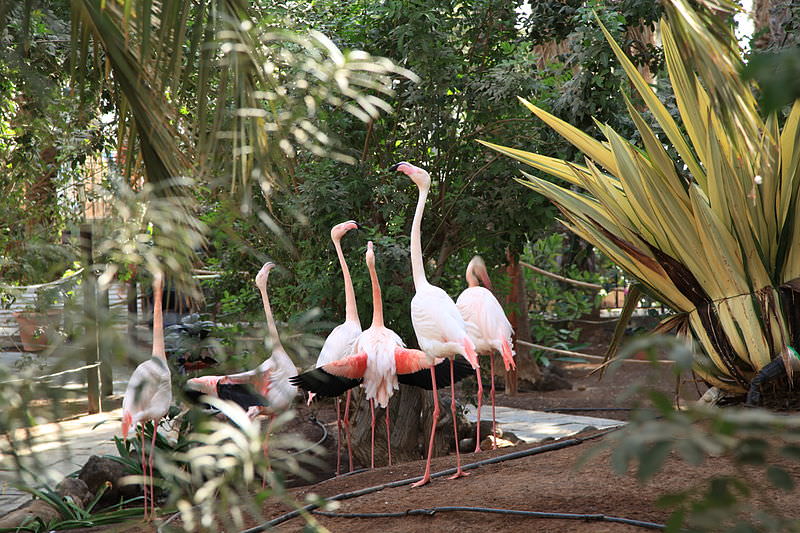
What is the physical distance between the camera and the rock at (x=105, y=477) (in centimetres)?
465

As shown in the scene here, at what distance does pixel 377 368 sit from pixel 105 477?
74.7 inches

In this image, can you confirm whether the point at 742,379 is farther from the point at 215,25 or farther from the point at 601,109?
the point at 215,25

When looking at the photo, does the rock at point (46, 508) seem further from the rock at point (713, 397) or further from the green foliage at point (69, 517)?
the rock at point (713, 397)

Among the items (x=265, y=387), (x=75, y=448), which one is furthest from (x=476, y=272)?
(x=75, y=448)

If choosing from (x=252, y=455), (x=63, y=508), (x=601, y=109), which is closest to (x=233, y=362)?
(x=252, y=455)

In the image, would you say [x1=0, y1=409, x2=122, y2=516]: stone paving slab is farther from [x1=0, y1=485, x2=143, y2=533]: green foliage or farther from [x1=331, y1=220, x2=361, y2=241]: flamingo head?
[x1=331, y1=220, x2=361, y2=241]: flamingo head

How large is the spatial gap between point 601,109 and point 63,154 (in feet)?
11.3

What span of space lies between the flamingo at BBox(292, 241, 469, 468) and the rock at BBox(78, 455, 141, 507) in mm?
1549

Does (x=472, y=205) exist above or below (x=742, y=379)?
above

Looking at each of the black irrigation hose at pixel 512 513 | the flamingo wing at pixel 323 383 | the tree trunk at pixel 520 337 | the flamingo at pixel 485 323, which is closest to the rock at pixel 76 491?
the flamingo wing at pixel 323 383

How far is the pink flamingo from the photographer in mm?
3838

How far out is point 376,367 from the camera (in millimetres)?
3918

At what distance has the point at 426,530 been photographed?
262 centimetres

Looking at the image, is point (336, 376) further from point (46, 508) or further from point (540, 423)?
point (540, 423)
